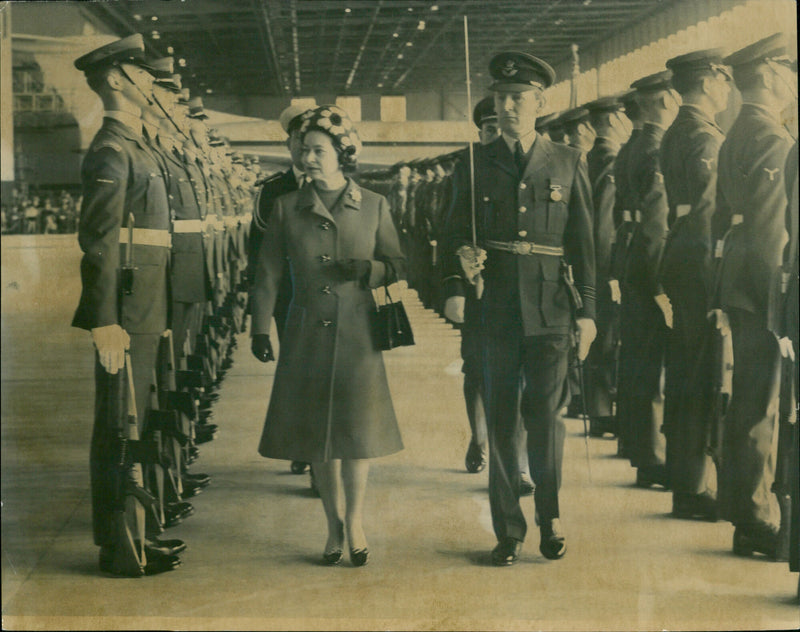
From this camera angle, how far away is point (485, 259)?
14.4 feet

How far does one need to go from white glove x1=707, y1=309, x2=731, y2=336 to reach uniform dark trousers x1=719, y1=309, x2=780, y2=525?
22 mm

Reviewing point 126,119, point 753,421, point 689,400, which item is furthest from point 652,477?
point 126,119

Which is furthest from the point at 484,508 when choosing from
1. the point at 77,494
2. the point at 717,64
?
the point at 717,64

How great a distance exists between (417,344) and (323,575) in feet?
3.51

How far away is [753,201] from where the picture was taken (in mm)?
4480

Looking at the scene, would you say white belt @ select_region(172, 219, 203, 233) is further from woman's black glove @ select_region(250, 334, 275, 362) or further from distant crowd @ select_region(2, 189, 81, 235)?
woman's black glove @ select_region(250, 334, 275, 362)

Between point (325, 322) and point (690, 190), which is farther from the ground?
point (690, 190)

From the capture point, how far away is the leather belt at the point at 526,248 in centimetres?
434

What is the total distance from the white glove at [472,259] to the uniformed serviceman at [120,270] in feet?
4.19

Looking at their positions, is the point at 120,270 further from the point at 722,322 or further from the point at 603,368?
the point at 722,322

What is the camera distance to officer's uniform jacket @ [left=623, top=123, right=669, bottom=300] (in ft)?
15.3

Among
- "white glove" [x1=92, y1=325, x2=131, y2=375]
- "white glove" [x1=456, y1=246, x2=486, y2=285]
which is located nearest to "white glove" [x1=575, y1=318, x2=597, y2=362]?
"white glove" [x1=456, y1=246, x2=486, y2=285]

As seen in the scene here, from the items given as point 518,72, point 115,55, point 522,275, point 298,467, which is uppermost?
point 115,55

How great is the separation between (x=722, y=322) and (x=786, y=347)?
11.5 inches
